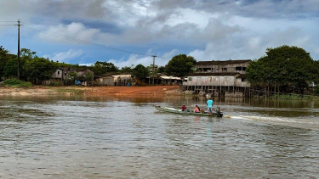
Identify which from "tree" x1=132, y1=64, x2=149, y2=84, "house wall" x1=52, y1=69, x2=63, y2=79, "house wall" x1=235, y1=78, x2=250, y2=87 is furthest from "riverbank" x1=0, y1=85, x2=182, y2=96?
"house wall" x1=52, y1=69, x2=63, y2=79

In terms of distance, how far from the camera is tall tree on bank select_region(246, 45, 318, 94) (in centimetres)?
6525

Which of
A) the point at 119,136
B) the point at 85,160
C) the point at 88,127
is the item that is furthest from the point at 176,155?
the point at 88,127

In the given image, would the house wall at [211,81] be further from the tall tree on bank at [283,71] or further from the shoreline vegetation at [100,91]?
the tall tree on bank at [283,71]

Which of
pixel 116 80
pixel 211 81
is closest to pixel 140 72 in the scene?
pixel 116 80

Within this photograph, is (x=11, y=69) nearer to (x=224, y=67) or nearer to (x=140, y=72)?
(x=140, y=72)

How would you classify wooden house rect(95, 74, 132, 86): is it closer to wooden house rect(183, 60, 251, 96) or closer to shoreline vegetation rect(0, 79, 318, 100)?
shoreline vegetation rect(0, 79, 318, 100)

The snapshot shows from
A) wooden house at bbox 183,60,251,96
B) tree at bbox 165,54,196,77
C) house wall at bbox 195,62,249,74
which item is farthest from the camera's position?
tree at bbox 165,54,196,77

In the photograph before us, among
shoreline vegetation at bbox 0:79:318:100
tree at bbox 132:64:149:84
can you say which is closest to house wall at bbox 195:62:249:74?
shoreline vegetation at bbox 0:79:318:100

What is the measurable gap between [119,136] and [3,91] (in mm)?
55461

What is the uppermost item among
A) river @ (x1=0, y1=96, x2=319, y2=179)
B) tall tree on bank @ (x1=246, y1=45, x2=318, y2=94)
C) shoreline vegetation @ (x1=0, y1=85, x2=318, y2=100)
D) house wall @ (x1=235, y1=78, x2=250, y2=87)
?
tall tree on bank @ (x1=246, y1=45, x2=318, y2=94)

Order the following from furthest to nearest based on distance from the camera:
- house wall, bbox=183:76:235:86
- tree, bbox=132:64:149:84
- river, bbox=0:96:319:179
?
tree, bbox=132:64:149:84
house wall, bbox=183:76:235:86
river, bbox=0:96:319:179

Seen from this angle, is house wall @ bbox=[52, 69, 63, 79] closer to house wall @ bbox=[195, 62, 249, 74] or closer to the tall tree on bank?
house wall @ bbox=[195, 62, 249, 74]

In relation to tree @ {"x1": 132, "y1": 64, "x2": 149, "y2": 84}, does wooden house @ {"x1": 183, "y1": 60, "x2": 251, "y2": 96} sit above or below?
below

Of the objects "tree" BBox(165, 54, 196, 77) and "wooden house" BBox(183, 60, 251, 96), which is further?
"tree" BBox(165, 54, 196, 77)
